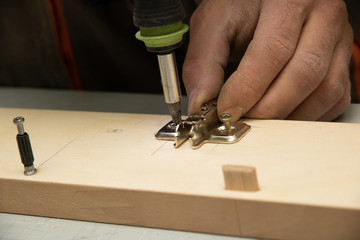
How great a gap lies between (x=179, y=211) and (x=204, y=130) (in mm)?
248

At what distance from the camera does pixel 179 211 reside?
93cm

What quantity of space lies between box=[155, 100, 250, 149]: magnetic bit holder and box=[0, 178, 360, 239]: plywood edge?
0.60ft

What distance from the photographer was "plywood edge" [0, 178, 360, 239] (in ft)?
2.71

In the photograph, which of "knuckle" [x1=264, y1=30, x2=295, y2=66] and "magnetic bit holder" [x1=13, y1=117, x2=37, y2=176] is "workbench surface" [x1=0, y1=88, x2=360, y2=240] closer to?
"magnetic bit holder" [x1=13, y1=117, x2=37, y2=176]

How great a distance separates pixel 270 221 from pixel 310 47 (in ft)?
1.64

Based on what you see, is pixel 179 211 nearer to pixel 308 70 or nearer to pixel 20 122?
pixel 20 122

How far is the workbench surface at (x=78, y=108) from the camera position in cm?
96

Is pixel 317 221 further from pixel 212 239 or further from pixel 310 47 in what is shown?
pixel 310 47

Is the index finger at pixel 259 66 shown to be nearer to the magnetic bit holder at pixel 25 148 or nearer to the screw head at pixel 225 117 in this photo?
the screw head at pixel 225 117

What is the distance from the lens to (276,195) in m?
0.85

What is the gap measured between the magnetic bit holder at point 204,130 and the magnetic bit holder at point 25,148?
0.27 meters

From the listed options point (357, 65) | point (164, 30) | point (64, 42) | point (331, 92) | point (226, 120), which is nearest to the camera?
point (164, 30)

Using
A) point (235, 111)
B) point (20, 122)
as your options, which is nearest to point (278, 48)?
point (235, 111)

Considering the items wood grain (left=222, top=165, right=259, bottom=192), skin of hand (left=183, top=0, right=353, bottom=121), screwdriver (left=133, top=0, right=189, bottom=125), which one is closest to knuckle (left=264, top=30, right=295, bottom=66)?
skin of hand (left=183, top=0, right=353, bottom=121)
